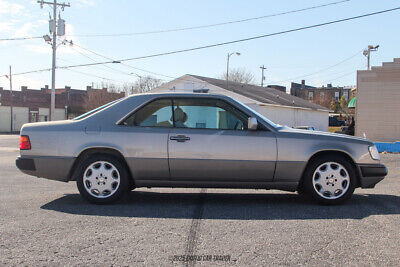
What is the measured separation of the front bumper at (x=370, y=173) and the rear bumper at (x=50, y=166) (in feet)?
13.4

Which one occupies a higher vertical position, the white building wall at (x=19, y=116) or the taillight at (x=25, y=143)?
the white building wall at (x=19, y=116)

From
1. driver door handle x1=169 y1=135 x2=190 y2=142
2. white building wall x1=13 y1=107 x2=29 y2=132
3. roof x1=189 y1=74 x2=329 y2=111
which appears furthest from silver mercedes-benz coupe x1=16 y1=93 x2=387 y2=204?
white building wall x1=13 y1=107 x2=29 y2=132

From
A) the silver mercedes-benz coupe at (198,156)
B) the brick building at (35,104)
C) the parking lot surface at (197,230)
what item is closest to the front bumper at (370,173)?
the silver mercedes-benz coupe at (198,156)

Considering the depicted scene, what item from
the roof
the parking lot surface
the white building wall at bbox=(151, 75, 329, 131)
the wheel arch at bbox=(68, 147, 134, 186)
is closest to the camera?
the parking lot surface

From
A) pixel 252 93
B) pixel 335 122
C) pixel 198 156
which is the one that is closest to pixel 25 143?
pixel 198 156

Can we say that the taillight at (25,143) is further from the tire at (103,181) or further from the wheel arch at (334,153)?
the wheel arch at (334,153)

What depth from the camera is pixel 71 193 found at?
663cm

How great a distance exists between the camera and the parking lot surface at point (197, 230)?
→ 139 inches

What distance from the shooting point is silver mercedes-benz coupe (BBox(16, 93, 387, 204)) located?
218 inches

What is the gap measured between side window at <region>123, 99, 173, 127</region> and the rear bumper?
1.01 m

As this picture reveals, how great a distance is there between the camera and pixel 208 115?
19.1 feet

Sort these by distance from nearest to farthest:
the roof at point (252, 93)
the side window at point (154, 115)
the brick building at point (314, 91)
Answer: the side window at point (154, 115) < the roof at point (252, 93) < the brick building at point (314, 91)

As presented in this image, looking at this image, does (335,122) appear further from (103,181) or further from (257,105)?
(103,181)

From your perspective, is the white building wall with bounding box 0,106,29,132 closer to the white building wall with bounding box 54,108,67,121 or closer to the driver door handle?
the white building wall with bounding box 54,108,67,121
